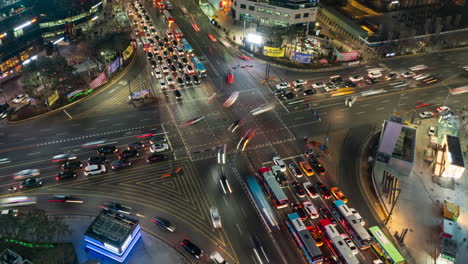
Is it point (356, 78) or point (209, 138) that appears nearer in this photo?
point (209, 138)

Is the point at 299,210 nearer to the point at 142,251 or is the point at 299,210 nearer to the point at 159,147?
the point at 142,251

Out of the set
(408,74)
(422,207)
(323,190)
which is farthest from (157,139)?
(408,74)

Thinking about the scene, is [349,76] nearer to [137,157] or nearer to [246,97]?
[246,97]

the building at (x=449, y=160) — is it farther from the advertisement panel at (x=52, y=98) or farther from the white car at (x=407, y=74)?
the advertisement panel at (x=52, y=98)

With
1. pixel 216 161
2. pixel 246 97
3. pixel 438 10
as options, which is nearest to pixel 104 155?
pixel 216 161

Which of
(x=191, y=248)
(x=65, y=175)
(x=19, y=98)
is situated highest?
(x=19, y=98)

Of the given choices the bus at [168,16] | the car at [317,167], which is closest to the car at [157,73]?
the bus at [168,16]
